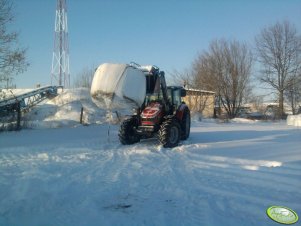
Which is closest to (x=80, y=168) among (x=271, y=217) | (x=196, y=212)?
(x=196, y=212)

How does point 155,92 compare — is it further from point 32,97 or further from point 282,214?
point 32,97

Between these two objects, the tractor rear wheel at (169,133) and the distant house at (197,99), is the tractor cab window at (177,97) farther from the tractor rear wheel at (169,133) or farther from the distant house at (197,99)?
the distant house at (197,99)

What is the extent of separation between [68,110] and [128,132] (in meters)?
14.1

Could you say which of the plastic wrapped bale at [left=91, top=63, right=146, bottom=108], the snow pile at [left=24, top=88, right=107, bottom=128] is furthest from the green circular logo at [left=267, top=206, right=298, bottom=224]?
the snow pile at [left=24, top=88, right=107, bottom=128]

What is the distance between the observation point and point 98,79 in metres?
11.6

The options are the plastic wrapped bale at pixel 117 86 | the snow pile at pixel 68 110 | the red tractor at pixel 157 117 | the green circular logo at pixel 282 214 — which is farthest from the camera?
the snow pile at pixel 68 110

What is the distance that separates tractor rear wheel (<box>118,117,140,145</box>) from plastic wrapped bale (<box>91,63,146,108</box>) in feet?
4.83

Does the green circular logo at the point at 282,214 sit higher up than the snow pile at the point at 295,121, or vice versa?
the snow pile at the point at 295,121

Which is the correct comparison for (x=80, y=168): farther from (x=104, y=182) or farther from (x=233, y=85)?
(x=233, y=85)

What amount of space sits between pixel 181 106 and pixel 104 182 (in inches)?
291

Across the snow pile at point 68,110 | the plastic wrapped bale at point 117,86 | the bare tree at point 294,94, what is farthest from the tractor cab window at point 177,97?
the bare tree at point 294,94

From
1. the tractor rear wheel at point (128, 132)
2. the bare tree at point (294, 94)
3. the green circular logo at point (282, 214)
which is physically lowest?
the green circular logo at point (282, 214)

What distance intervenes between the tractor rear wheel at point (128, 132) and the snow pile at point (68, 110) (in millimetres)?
7948

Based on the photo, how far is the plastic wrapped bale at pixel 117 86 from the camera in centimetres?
1134
